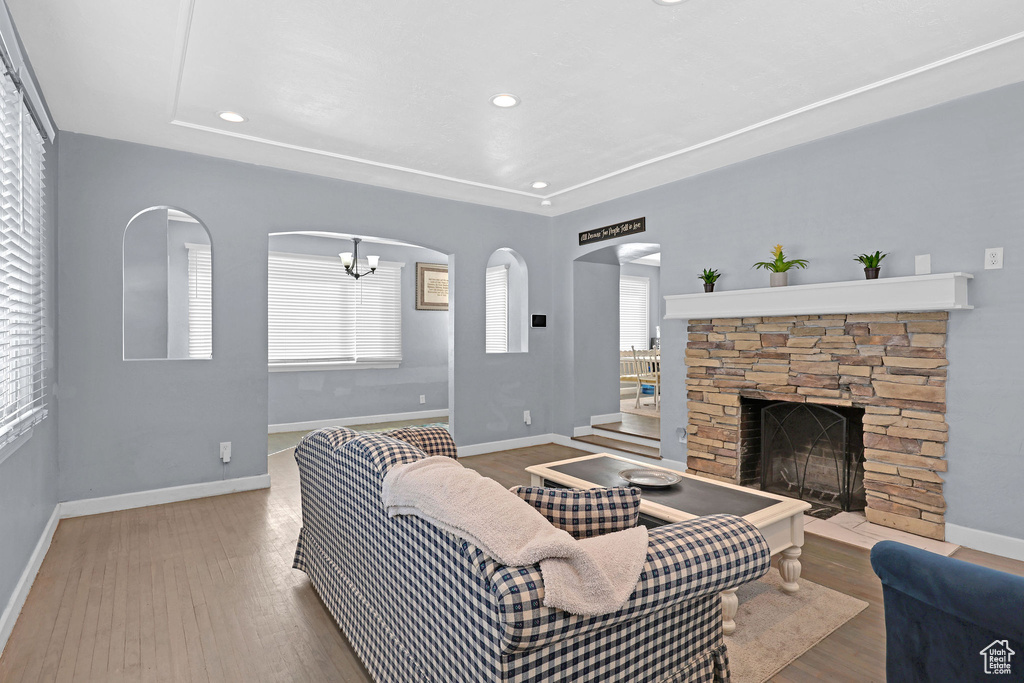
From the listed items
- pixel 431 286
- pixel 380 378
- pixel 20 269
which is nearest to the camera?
pixel 20 269

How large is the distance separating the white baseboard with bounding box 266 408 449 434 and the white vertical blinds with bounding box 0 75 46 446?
11.8ft

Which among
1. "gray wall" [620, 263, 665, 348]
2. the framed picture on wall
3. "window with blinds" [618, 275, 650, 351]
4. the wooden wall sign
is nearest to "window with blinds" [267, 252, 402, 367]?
the framed picture on wall

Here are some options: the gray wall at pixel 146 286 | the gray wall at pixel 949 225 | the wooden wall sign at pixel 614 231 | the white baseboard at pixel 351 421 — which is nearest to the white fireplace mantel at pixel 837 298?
the gray wall at pixel 949 225

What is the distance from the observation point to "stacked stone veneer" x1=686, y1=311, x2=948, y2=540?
333 centimetres

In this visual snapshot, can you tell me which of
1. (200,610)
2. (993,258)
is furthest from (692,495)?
(200,610)

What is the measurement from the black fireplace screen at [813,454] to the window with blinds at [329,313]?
5.13 m

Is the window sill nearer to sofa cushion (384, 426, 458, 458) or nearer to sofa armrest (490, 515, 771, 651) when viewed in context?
sofa cushion (384, 426, 458, 458)

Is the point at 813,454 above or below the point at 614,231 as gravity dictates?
below

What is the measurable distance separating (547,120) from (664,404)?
2747mm

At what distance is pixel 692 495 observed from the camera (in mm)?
2787

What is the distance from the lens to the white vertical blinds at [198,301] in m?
6.14

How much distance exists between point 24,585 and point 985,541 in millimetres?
5110

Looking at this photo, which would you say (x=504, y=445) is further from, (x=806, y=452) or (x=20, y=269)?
(x=20, y=269)

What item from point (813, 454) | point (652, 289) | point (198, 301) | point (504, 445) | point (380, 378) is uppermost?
point (652, 289)
